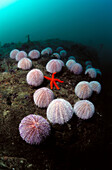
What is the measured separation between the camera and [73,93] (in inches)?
211

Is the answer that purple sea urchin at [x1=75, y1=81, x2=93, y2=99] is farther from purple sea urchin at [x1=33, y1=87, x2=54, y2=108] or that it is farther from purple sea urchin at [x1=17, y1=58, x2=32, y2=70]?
purple sea urchin at [x1=17, y1=58, x2=32, y2=70]

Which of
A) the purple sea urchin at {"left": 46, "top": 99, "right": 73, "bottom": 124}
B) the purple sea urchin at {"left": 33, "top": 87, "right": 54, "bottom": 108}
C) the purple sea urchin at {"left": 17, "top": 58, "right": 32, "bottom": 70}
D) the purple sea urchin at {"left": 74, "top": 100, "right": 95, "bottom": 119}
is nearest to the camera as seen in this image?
the purple sea urchin at {"left": 46, "top": 99, "right": 73, "bottom": 124}

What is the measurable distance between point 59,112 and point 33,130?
0.98 m

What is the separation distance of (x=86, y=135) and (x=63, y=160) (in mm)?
1167

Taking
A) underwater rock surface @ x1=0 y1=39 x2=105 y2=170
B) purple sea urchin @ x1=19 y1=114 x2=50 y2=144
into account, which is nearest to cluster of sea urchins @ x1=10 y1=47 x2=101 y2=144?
purple sea urchin @ x1=19 y1=114 x2=50 y2=144

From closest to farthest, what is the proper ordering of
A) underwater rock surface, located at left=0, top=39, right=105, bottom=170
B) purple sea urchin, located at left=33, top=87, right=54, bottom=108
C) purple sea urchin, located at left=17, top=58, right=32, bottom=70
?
underwater rock surface, located at left=0, top=39, right=105, bottom=170 < purple sea urchin, located at left=33, top=87, right=54, bottom=108 < purple sea urchin, located at left=17, top=58, right=32, bottom=70

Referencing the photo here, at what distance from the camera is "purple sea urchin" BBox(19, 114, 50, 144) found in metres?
3.02

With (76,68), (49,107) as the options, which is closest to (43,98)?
(49,107)

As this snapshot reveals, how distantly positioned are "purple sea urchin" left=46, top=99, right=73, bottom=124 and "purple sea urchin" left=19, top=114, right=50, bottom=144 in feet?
1.87

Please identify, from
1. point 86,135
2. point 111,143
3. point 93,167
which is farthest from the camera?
point 111,143

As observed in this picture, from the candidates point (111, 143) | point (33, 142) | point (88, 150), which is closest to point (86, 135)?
point (88, 150)

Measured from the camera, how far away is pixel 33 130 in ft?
9.93

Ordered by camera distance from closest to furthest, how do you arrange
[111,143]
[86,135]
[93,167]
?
[93,167] < [86,135] < [111,143]

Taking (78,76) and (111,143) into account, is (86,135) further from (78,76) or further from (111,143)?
(78,76)
